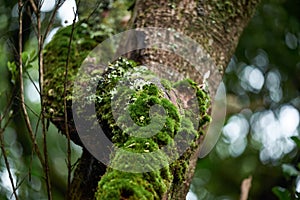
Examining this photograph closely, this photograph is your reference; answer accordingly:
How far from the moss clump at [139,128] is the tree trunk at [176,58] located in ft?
0.04

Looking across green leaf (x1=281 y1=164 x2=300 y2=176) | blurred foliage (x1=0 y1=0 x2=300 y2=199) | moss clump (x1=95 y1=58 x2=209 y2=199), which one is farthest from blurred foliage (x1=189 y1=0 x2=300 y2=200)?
moss clump (x1=95 y1=58 x2=209 y2=199)

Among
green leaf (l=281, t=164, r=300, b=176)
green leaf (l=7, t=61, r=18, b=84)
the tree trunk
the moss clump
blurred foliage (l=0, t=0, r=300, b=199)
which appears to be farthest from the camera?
blurred foliage (l=0, t=0, r=300, b=199)

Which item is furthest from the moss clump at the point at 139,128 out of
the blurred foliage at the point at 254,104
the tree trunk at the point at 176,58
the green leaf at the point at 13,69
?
the blurred foliage at the point at 254,104

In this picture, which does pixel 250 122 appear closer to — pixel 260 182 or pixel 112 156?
pixel 260 182

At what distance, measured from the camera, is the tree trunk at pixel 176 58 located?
1.92 meters

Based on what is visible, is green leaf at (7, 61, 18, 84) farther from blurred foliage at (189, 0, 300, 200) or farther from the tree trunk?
blurred foliage at (189, 0, 300, 200)

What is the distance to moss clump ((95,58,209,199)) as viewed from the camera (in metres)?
1.53

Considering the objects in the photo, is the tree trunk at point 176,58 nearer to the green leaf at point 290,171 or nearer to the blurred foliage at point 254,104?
the green leaf at point 290,171

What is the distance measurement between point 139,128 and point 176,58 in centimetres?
61

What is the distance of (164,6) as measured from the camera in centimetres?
242

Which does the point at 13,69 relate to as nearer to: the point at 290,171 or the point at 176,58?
the point at 176,58

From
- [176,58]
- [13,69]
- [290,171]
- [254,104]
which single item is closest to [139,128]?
[176,58]

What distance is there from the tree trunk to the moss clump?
12 mm

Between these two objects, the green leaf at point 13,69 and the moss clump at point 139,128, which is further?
the green leaf at point 13,69
